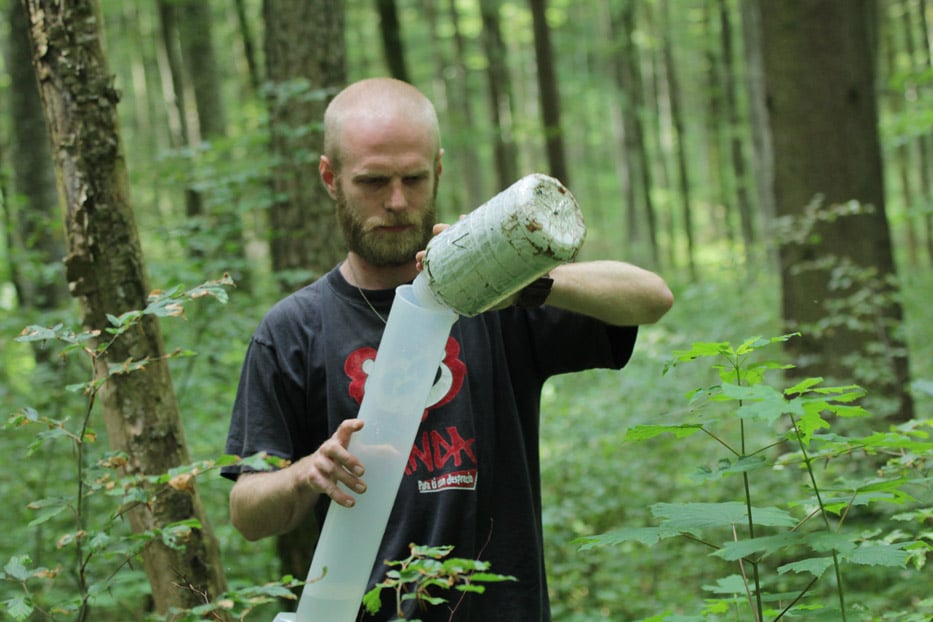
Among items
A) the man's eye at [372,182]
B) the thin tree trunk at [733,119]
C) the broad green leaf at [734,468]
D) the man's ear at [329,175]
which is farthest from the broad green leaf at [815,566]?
the thin tree trunk at [733,119]

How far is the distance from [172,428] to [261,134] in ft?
8.84

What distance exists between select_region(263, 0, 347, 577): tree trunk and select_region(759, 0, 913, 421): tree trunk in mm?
3324

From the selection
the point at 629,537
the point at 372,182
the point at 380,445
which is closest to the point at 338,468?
the point at 380,445

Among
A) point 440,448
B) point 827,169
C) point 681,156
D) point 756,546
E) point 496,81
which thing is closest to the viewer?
point 756,546

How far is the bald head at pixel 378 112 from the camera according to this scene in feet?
7.25

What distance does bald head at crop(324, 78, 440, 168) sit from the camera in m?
2.21

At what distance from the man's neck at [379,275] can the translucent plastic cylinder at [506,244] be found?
63 cm

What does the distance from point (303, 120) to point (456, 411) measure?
3478 millimetres

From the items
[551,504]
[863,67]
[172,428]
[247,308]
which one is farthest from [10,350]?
[863,67]

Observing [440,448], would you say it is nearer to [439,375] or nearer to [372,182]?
[439,375]

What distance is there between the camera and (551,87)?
1153cm

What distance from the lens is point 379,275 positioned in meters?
2.29

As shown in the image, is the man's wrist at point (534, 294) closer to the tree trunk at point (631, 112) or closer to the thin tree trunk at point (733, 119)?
the thin tree trunk at point (733, 119)

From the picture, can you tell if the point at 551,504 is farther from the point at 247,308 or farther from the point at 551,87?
the point at 551,87
